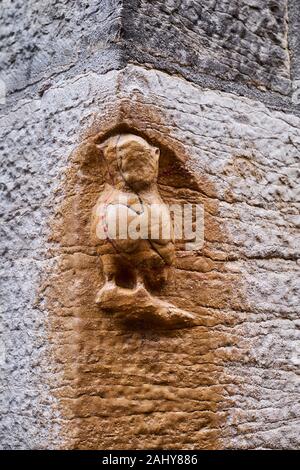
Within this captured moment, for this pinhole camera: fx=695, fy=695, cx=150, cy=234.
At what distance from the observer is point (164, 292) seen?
112 centimetres

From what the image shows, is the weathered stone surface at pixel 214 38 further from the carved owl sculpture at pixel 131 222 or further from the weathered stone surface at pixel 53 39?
the carved owl sculpture at pixel 131 222

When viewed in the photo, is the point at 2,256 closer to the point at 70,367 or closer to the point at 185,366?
the point at 70,367

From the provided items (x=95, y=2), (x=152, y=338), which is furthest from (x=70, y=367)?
(x=95, y=2)

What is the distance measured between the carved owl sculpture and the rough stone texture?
0.03 metres

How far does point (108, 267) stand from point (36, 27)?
0.50 m

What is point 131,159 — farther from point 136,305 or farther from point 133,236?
point 136,305

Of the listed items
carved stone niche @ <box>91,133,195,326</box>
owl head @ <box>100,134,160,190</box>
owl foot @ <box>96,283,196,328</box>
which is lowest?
owl foot @ <box>96,283,196,328</box>

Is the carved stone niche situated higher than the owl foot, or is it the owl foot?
the carved stone niche

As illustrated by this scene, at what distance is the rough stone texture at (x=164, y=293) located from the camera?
1084 mm

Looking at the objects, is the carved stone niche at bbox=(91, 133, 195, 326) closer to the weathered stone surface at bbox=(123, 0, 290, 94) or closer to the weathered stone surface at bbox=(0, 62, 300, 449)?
the weathered stone surface at bbox=(0, 62, 300, 449)

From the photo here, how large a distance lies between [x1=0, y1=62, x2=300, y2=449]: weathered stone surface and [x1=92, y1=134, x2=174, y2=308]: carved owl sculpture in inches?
1.1

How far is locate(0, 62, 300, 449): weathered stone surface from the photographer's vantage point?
42.7 inches

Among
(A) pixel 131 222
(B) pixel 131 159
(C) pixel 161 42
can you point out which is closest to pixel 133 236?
(A) pixel 131 222

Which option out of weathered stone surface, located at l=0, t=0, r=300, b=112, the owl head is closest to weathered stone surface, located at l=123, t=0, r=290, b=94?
weathered stone surface, located at l=0, t=0, r=300, b=112
